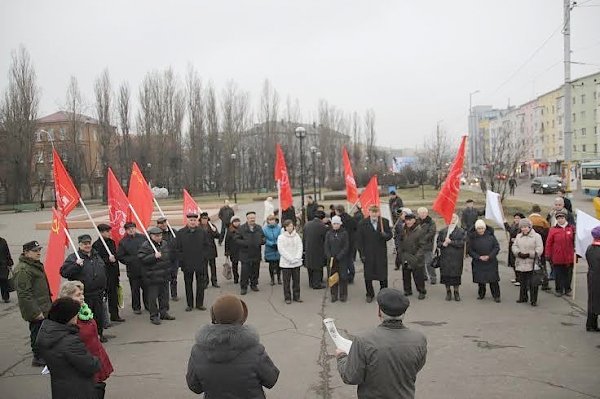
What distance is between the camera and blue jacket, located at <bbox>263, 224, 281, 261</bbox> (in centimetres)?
1116

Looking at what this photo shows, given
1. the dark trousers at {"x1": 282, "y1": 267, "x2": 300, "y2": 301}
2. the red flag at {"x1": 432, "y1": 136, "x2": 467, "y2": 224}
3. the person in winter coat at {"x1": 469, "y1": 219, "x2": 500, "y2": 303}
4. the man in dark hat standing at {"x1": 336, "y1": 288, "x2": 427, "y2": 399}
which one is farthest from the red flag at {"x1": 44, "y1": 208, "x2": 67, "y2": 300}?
the person in winter coat at {"x1": 469, "y1": 219, "x2": 500, "y2": 303}

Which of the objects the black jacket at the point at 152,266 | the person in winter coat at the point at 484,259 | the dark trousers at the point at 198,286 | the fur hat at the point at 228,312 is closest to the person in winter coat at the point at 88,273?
the black jacket at the point at 152,266

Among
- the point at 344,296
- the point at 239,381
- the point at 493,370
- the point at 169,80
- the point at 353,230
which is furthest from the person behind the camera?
the point at 169,80

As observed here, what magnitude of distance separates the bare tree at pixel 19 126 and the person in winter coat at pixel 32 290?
49519 millimetres

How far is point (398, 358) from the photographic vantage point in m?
3.28

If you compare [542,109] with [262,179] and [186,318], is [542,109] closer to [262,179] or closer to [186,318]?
[262,179]

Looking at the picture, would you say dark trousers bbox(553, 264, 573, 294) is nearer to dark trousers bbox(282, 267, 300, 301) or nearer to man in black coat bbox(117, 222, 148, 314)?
dark trousers bbox(282, 267, 300, 301)

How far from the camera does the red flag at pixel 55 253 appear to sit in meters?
7.59

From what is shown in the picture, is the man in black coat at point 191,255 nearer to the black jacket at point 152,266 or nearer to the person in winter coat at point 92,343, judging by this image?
the black jacket at point 152,266

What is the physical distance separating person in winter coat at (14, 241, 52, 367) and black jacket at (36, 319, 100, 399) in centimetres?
305

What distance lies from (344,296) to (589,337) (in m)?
4.20

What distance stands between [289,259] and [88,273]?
3.84m

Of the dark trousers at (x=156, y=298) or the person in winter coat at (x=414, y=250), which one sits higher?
the person in winter coat at (x=414, y=250)

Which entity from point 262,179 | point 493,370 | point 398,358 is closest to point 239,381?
point 398,358
